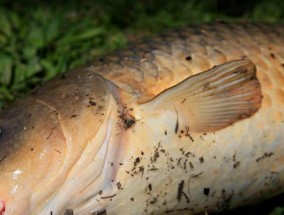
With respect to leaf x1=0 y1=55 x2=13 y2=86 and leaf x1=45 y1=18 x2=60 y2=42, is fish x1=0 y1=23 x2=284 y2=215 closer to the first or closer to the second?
leaf x1=0 y1=55 x2=13 y2=86

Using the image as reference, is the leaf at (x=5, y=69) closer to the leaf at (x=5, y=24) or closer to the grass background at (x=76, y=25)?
the grass background at (x=76, y=25)

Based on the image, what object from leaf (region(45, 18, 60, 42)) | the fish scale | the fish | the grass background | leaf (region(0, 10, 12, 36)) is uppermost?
the fish scale

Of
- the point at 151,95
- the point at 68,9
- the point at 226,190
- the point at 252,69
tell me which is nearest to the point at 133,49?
the point at 151,95

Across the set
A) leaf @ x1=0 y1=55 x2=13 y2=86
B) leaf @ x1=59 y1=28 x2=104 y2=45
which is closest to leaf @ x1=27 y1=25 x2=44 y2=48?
leaf @ x1=59 y1=28 x2=104 y2=45

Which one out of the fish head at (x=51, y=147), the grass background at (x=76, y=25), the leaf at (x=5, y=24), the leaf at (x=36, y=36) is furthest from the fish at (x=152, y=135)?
the leaf at (x=5, y=24)

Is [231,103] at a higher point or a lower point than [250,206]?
higher

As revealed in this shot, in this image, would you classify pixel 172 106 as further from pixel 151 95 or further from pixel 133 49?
pixel 133 49
